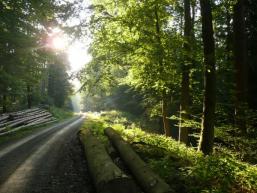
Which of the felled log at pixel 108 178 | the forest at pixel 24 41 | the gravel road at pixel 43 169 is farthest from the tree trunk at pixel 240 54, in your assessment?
the forest at pixel 24 41

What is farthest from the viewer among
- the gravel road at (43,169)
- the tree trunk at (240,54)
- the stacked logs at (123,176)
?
the tree trunk at (240,54)

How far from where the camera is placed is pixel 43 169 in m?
11.0

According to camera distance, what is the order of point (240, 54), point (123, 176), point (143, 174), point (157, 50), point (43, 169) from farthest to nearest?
1. point (157, 50)
2. point (240, 54)
3. point (43, 169)
4. point (143, 174)
5. point (123, 176)

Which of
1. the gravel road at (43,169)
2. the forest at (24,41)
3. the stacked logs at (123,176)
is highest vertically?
the forest at (24,41)

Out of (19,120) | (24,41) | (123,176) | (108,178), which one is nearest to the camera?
(123,176)

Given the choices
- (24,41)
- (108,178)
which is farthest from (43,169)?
(24,41)

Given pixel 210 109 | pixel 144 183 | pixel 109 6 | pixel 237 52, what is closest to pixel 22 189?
pixel 144 183

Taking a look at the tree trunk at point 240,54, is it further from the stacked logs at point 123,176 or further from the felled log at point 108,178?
the felled log at point 108,178

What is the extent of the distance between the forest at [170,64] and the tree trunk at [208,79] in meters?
0.04

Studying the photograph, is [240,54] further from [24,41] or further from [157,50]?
[24,41]

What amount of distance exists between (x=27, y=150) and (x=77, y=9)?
6.95 metres

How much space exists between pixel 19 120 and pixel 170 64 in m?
15.5

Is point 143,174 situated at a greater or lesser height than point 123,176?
lesser

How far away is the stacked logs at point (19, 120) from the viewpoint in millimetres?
23188
